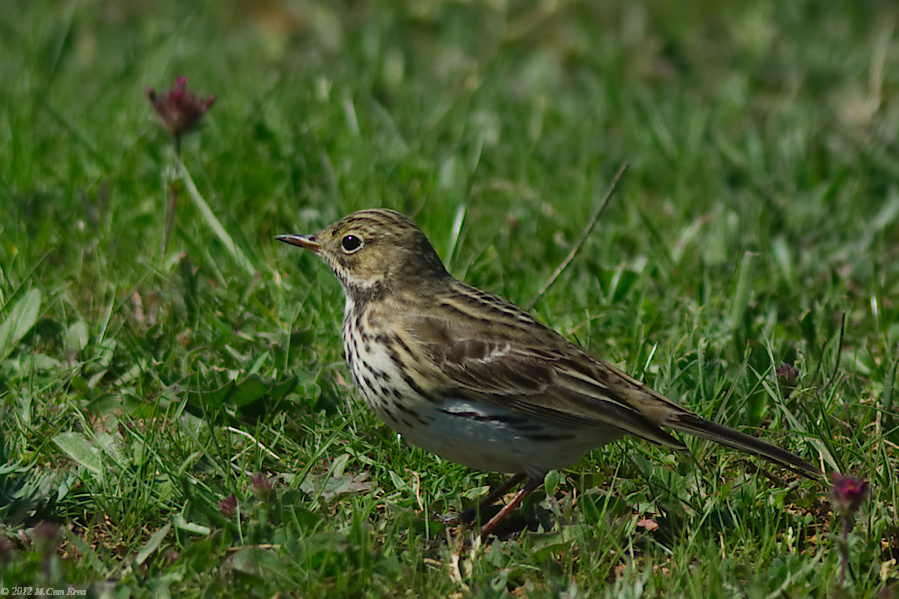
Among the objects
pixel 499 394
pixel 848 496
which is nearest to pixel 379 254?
pixel 499 394

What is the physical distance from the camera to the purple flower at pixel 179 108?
5797mm

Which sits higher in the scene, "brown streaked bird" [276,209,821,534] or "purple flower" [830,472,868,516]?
"purple flower" [830,472,868,516]

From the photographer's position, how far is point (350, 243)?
16.6 ft

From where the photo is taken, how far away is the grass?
4.09 m

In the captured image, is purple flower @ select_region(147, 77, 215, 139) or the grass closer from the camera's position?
the grass

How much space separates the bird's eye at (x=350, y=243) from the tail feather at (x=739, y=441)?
1.61 m

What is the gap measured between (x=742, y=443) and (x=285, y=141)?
3.91 m

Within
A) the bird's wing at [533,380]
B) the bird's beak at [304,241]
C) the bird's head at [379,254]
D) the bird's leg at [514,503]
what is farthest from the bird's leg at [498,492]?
the bird's beak at [304,241]

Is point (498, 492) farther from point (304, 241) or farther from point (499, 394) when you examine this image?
point (304, 241)

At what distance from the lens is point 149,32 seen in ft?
29.6

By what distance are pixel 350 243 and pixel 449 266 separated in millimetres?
1055

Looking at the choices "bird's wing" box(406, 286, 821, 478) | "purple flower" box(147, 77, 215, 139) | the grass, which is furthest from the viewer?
"purple flower" box(147, 77, 215, 139)

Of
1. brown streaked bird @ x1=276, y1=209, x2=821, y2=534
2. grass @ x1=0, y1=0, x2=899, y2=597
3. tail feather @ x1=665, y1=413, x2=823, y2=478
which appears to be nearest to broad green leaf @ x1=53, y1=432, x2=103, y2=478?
grass @ x1=0, y1=0, x2=899, y2=597

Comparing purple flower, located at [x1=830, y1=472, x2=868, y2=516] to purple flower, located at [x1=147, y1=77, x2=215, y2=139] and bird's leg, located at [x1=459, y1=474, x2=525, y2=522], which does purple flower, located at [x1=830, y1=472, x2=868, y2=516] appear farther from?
purple flower, located at [x1=147, y1=77, x2=215, y2=139]
